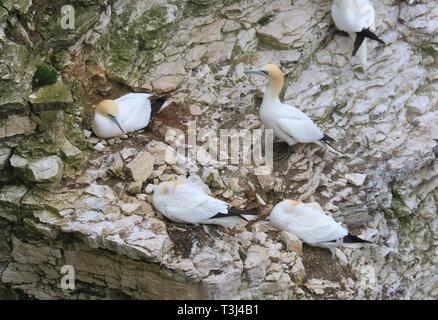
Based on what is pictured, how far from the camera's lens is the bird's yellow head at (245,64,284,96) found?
912 cm

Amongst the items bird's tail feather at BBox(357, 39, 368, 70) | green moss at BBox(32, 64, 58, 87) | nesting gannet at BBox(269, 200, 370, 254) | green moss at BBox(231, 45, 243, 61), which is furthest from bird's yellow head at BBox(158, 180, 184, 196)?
bird's tail feather at BBox(357, 39, 368, 70)

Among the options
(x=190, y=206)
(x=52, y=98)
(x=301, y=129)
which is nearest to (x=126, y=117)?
(x=52, y=98)

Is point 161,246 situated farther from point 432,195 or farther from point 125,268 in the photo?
point 432,195

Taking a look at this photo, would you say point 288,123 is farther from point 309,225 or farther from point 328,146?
point 309,225

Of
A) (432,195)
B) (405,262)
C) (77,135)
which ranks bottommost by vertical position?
(405,262)

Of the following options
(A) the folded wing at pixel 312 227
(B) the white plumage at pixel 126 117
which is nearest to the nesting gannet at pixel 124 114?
(B) the white plumage at pixel 126 117

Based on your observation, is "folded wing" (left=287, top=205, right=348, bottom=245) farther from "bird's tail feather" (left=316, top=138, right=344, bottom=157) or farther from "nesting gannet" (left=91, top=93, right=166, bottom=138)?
"nesting gannet" (left=91, top=93, right=166, bottom=138)

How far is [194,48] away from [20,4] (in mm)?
2065

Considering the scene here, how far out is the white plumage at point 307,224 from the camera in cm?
833

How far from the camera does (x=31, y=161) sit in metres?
8.34

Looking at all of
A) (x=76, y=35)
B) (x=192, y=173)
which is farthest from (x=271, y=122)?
(x=76, y=35)

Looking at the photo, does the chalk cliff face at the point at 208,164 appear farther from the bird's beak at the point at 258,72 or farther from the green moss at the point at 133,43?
the bird's beak at the point at 258,72

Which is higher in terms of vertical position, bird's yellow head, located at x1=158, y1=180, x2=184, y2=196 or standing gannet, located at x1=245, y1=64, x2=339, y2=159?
standing gannet, located at x1=245, y1=64, x2=339, y2=159

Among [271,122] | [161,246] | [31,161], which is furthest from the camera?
[271,122]
